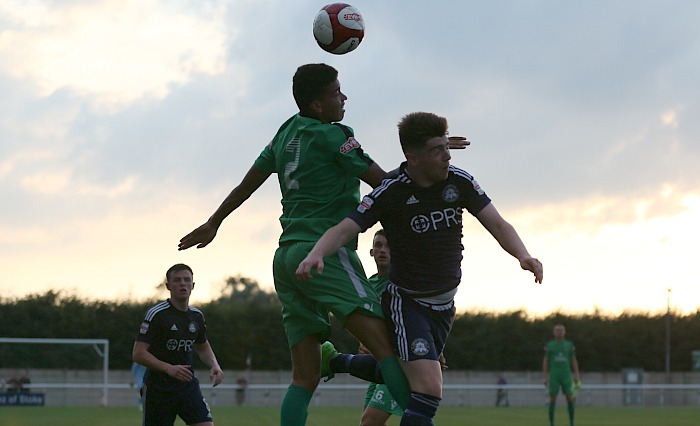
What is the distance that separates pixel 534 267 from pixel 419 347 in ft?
2.67

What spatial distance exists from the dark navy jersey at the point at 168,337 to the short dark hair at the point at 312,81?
365 centimetres

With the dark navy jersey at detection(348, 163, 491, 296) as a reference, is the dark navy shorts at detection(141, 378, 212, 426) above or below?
below

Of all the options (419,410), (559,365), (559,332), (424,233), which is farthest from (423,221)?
(559,365)

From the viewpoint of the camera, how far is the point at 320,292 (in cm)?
649

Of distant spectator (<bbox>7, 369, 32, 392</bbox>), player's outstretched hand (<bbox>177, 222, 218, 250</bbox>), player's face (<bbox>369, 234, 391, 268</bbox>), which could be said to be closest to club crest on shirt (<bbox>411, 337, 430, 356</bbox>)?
player's outstretched hand (<bbox>177, 222, 218, 250</bbox>)

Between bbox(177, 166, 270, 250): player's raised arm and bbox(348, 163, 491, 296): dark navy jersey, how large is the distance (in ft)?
3.55

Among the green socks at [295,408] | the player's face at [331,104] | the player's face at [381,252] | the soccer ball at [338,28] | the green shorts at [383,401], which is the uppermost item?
the soccer ball at [338,28]

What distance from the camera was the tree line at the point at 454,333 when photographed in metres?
49.0

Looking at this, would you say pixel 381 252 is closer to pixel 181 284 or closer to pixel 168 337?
pixel 181 284

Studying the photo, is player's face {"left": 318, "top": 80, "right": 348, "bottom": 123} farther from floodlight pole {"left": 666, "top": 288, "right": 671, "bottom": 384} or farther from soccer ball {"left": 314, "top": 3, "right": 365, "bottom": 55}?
floodlight pole {"left": 666, "top": 288, "right": 671, "bottom": 384}

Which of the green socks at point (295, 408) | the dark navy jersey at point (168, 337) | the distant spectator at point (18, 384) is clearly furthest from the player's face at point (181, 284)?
Result: the distant spectator at point (18, 384)

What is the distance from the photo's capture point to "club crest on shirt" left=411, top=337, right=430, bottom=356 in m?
6.32

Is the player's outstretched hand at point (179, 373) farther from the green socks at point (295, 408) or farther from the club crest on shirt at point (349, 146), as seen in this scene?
the club crest on shirt at point (349, 146)

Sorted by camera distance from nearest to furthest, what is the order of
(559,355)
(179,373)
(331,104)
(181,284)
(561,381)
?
(331,104)
(179,373)
(181,284)
(561,381)
(559,355)
